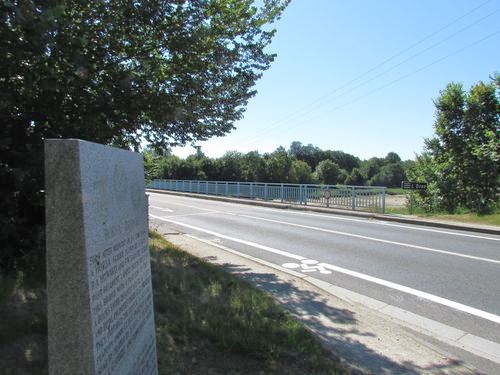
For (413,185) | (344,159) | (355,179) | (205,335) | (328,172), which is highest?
(344,159)

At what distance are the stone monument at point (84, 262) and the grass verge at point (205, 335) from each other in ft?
4.16

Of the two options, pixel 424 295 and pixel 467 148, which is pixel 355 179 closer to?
pixel 467 148

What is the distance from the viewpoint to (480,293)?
597 centimetres

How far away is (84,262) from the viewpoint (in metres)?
1.77

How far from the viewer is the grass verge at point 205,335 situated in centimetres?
322

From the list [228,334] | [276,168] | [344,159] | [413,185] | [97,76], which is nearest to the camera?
[228,334]

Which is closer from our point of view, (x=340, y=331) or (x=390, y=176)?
(x=340, y=331)

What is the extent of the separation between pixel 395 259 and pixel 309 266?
1817mm

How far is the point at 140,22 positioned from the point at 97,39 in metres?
0.75

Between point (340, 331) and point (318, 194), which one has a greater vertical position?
point (318, 194)

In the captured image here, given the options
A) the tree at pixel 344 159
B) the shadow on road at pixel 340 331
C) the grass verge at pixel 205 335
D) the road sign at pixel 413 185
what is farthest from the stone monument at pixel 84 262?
the tree at pixel 344 159

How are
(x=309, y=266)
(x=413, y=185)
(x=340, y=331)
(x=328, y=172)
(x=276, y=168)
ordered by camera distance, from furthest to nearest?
(x=328, y=172)
(x=276, y=168)
(x=413, y=185)
(x=309, y=266)
(x=340, y=331)

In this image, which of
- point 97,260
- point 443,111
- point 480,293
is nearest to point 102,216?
point 97,260

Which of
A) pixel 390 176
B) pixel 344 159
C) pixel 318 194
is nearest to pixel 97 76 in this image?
pixel 318 194
